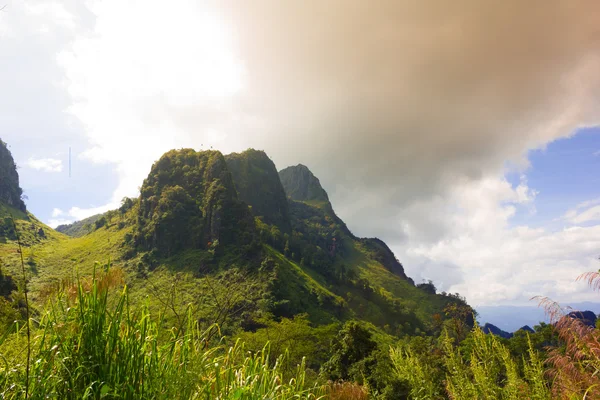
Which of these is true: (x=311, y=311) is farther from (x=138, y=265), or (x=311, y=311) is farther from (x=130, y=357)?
(x=130, y=357)

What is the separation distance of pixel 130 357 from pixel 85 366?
310mm

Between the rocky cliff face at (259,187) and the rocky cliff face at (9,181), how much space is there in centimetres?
7033

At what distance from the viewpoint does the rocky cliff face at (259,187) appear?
127938 millimetres

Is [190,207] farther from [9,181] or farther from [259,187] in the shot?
[9,181]

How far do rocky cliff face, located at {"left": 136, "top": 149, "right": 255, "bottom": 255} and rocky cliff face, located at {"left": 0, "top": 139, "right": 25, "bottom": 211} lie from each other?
1946 inches

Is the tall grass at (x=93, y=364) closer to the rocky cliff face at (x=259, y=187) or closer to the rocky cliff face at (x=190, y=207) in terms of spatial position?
the rocky cliff face at (x=190, y=207)

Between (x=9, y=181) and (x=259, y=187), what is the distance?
8522 centimetres

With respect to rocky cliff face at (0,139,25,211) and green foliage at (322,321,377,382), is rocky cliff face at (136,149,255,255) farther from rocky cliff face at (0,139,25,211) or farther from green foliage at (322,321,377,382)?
rocky cliff face at (0,139,25,211)

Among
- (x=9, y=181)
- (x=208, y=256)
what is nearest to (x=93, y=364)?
(x=208, y=256)

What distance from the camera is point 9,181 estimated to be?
105 metres

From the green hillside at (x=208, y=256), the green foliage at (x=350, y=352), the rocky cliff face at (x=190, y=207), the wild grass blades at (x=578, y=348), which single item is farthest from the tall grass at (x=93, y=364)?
the rocky cliff face at (x=190, y=207)

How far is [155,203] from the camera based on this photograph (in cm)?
8238

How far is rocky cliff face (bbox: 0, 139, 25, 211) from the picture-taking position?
9966 cm

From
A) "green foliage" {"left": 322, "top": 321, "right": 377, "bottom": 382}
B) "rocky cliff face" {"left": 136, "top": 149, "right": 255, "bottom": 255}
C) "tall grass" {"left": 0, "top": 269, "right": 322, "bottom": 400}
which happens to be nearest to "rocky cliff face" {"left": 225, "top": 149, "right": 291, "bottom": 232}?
"rocky cliff face" {"left": 136, "top": 149, "right": 255, "bottom": 255}
